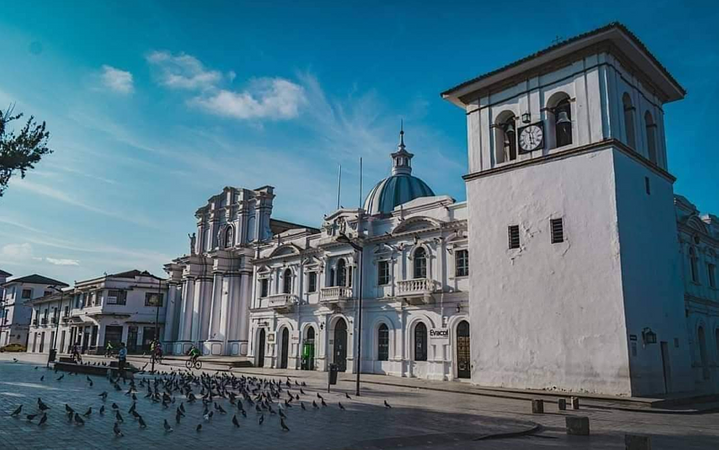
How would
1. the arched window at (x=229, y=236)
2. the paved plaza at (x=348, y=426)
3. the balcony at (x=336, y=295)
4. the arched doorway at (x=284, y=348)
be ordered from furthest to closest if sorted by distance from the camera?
1. the arched window at (x=229, y=236)
2. the arched doorway at (x=284, y=348)
3. the balcony at (x=336, y=295)
4. the paved plaza at (x=348, y=426)

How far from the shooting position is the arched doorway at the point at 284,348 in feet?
124

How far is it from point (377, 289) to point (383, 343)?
9.77 feet

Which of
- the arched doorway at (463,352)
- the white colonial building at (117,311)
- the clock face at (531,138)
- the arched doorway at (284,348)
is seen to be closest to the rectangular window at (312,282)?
the arched doorway at (284,348)

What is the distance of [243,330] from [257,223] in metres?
8.88

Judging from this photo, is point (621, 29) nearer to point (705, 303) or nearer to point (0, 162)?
point (705, 303)

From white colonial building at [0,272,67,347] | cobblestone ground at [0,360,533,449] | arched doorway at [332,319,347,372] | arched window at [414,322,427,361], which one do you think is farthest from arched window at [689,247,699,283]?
white colonial building at [0,272,67,347]

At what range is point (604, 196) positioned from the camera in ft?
71.2

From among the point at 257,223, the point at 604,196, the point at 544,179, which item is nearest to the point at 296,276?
the point at 257,223

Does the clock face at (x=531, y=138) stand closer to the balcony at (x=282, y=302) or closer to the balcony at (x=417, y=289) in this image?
the balcony at (x=417, y=289)

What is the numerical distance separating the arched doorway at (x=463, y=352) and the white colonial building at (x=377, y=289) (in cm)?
5

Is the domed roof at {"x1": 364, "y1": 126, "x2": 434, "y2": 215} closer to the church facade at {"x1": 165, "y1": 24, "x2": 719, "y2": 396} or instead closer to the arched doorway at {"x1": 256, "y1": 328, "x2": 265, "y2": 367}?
the church facade at {"x1": 165, "y1": 24, "x2": 719, "y2": 396}

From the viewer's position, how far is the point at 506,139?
26.2m

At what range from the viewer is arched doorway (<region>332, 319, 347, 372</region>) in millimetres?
34094

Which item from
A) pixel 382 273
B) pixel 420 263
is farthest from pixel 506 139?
pixel 382 273
